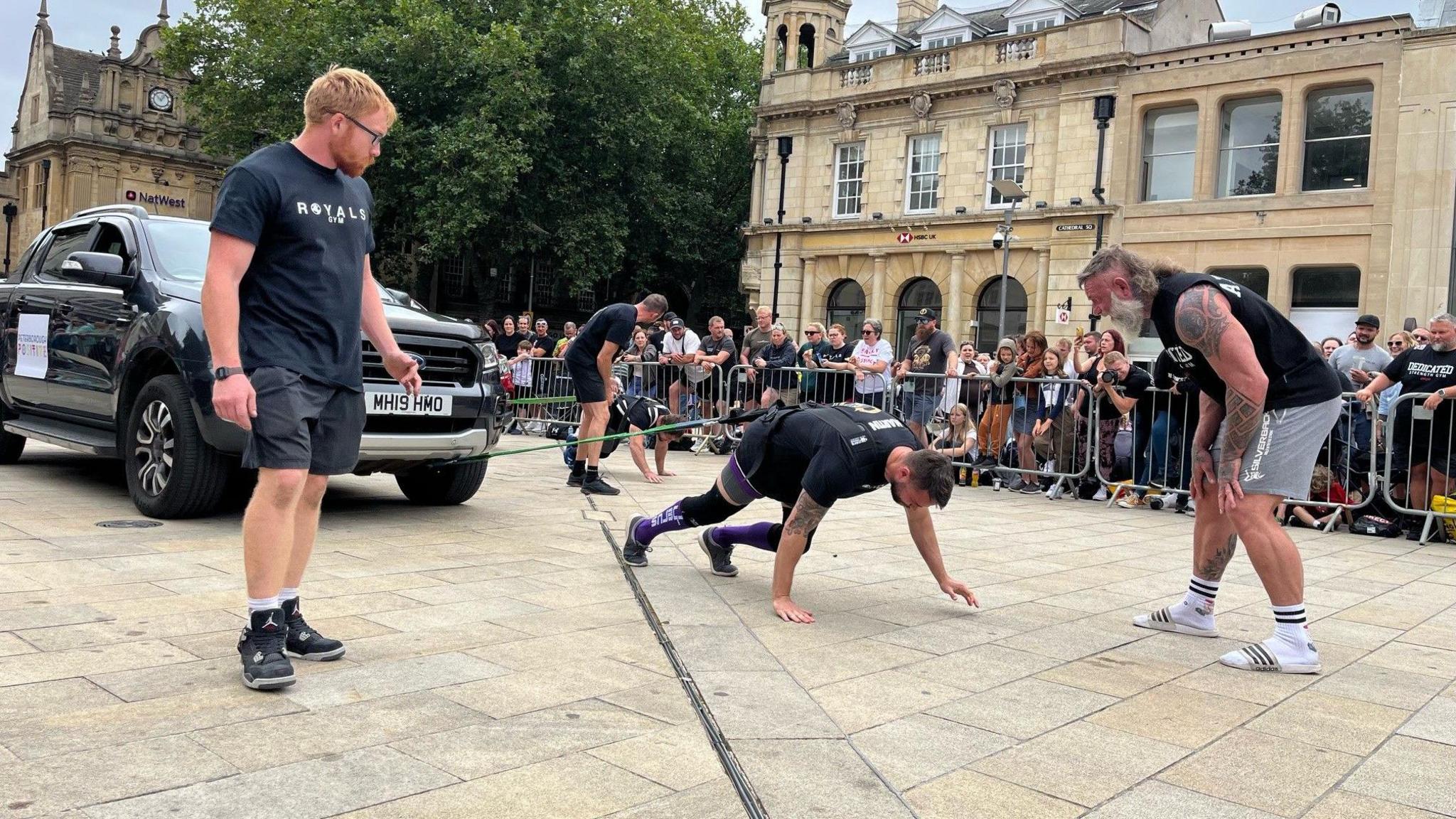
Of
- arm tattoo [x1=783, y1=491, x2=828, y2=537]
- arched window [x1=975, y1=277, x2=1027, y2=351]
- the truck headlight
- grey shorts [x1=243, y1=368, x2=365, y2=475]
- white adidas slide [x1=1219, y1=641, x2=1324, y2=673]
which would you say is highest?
arched window [x1=975, y1=277, x2=1027, y2=351]

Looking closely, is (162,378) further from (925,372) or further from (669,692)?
(925,372)

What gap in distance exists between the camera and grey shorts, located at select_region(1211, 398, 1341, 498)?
4.78 m

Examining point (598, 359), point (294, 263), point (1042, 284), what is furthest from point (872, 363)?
point (1042, 284)

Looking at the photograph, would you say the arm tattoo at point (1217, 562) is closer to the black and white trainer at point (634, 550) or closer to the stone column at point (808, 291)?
the black and white trainer at point (634, 550)

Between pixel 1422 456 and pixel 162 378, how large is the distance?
381 inches

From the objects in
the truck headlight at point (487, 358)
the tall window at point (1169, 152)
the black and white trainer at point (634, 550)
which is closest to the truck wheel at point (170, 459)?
the truck headlight at point (487, 358)

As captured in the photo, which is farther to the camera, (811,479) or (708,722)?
(811,479)

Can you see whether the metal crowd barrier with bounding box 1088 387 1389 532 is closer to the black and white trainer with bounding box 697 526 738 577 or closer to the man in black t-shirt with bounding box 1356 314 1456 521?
the man in black t-shirt with bounding box 1356 314 1456 521

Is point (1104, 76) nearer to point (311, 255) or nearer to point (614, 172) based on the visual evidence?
point (614, 172)

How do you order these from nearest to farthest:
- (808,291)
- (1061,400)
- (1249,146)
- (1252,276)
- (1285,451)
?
1. (1285,451)
2. (1061,400)
3. (1252,276)
4. (1249,146)
5. (808,291)

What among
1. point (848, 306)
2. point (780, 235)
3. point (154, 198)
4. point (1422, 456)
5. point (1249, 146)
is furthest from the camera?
point (154, 198)

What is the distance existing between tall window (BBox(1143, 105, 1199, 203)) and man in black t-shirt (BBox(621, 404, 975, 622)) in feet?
79.7

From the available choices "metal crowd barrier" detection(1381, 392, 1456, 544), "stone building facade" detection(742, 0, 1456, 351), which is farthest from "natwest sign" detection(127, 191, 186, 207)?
"metal crowd barrier" detection(1381, 392, 1456, 544)

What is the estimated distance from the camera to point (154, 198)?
52.6m
